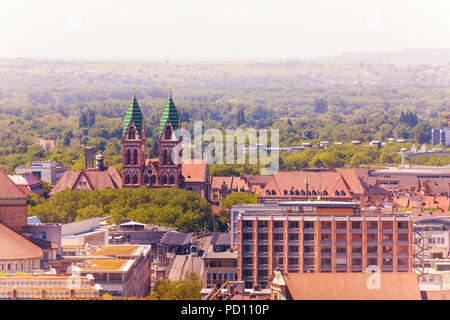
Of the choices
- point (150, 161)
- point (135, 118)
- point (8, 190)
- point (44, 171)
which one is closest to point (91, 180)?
point (150, 161)

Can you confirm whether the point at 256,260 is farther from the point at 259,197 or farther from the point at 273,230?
the point at 259,197

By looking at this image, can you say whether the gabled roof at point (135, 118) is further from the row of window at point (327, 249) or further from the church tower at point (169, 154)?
the row of window at point (327, 249)

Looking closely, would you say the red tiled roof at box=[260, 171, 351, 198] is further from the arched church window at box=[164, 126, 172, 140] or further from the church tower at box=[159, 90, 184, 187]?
the arched church window at box=[164, 126, 172, 140]

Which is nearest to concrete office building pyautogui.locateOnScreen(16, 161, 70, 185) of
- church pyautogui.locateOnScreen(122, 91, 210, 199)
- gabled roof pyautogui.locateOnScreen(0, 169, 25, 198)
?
church pyautogui.locateOnScreen(122, 91, 210, 199)

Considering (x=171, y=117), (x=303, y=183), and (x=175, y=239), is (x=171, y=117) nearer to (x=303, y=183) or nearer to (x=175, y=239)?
(x=303, y=183)
